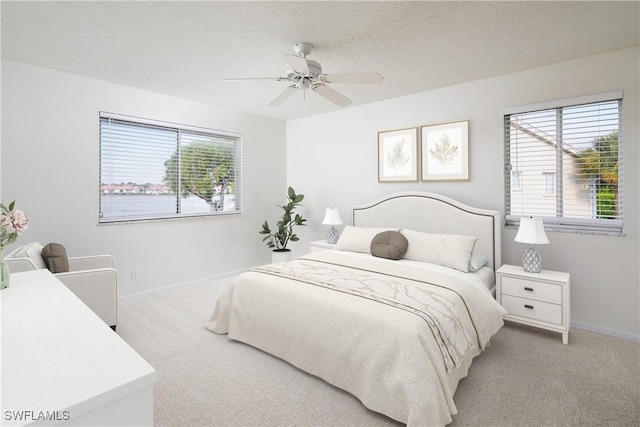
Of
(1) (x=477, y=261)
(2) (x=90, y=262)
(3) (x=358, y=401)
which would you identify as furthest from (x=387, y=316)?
(2) (x=90, y=262)

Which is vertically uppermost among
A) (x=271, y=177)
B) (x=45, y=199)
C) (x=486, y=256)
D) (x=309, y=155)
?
(x=309, y=155)

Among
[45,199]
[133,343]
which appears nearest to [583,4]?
[133,343]

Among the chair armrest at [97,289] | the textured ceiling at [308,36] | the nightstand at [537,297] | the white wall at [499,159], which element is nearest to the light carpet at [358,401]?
the nightstand at [537,297]

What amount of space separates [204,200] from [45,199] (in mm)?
1791

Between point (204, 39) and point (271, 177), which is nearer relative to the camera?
point (204, 39)

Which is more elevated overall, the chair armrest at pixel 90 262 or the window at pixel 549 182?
the window at pixel 549 182

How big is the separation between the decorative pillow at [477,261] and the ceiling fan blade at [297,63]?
231 cm

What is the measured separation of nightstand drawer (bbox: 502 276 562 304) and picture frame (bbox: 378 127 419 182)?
1662 mm

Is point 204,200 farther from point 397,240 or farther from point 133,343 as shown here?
point 397,240

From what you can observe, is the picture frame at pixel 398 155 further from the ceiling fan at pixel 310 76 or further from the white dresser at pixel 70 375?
the white dresser at pixel 70 375

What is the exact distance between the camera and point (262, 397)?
6.93 feet

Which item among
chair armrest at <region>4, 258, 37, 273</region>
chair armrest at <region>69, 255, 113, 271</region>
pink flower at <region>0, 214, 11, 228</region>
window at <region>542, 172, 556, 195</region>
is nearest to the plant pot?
chair armrest at <region>69, 255, 113, 271</region>

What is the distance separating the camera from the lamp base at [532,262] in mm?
2988

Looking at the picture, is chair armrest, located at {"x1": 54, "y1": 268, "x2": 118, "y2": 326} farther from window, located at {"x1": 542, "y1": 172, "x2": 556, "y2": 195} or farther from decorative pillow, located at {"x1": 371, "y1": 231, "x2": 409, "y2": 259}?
window, located at {"x1": 542, "y1": 172, "x2": 556, "y2": 195}
